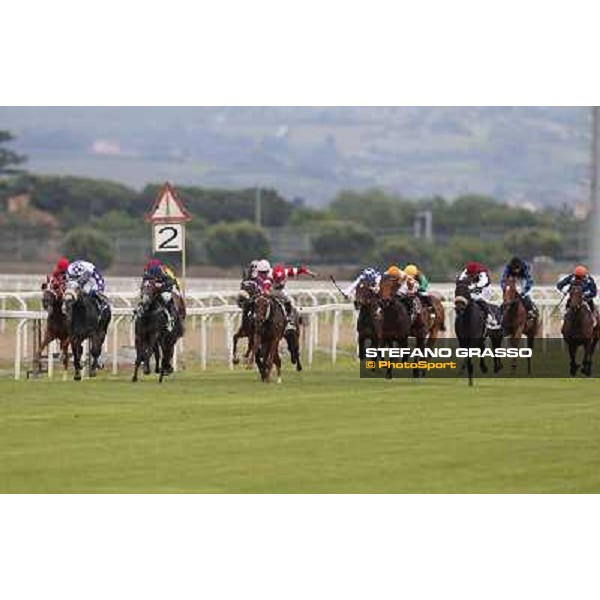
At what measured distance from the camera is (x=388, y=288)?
2878 cm

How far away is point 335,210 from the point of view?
132625mm

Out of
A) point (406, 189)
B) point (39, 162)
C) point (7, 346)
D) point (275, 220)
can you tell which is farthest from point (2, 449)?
point (406, 189)

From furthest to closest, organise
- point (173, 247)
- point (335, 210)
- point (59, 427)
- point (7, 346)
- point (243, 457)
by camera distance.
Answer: point (335, 210) → point (7, 346) → point (173, 247) → point (59, 427) → point (243, 457)

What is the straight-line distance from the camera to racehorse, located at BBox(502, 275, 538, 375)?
30203 mm

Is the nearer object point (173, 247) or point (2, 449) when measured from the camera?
point (2, 449)

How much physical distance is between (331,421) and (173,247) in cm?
877

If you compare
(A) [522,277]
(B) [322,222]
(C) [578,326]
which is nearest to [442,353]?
(A) [522,277]

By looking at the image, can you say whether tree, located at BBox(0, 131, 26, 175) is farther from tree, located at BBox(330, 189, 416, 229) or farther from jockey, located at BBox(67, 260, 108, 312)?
jockey, located at BBox(67, 260, 108, 312)

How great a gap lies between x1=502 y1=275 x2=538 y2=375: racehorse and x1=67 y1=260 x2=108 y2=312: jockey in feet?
15.1

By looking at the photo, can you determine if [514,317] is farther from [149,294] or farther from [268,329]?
[149,294]

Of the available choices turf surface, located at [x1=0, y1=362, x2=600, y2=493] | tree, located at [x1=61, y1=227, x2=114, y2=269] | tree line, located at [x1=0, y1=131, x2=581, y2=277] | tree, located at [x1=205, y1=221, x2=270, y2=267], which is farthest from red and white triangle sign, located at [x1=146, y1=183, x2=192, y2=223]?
tree, located at [x1=205, y1=221, x2=270, y2=267]

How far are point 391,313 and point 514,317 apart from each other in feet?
6.70

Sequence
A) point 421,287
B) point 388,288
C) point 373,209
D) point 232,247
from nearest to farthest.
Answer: point 388,288 < point 421,287 < point 232,247 < point 373,209

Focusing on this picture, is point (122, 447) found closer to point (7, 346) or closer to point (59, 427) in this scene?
point (59, 427)
